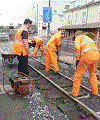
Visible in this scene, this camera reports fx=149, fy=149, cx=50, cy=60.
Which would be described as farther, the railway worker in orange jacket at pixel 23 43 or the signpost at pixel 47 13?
the signpost at pixel 47 13

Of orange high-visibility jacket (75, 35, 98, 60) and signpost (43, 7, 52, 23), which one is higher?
signpost (43, 7, 52, 23)

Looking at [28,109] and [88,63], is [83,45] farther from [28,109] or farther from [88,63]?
[28,109]

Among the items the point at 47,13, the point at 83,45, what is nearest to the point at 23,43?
the point at 83,45

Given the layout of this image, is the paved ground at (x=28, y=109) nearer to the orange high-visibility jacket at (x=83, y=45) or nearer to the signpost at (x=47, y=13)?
the orange high-visibility jacket at (x=83, y=45)

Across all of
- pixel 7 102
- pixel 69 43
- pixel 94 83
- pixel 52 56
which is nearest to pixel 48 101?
pixel 7 102

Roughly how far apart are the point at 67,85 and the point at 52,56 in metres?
1.77

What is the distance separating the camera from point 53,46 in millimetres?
6949

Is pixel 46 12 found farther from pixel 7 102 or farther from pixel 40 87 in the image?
pixel 7 102

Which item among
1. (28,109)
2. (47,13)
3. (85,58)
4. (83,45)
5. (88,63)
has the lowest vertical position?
(28,109)

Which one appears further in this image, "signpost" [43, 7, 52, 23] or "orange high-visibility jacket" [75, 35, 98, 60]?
"signpost" [43, 7, 52, 23]

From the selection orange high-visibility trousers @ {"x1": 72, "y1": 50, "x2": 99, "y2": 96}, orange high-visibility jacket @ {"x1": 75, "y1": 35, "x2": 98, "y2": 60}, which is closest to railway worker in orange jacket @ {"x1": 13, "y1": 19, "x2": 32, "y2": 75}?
orange high-visibility jacket @ {"x1": 75, "y1": 35, "x2": 98, "y2": 60}

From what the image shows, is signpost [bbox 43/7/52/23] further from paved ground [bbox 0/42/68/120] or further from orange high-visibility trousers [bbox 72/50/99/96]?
paved ground [bbox 0/42/68/120]

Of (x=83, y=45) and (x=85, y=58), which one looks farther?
(x=83, y=45)

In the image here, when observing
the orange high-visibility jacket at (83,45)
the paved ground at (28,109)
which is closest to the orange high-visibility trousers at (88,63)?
the orange high-visibility jacket at (83,45)
